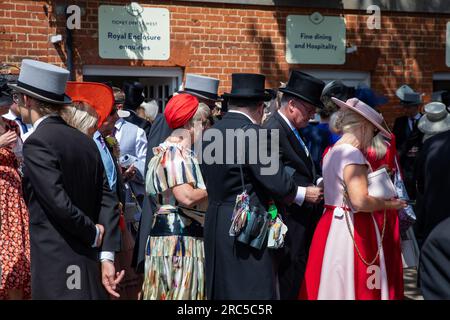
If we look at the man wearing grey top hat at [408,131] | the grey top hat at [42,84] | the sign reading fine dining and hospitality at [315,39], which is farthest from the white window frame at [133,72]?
the grey top hat at [42,84]

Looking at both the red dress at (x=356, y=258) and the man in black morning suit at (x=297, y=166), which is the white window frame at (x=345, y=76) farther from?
the red dress at (x=356, y=258)

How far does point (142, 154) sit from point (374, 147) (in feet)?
10.1

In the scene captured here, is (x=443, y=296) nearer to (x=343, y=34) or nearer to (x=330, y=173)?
(x=330, y=173)

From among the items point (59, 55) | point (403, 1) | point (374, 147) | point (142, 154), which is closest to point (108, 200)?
point (374, 147)

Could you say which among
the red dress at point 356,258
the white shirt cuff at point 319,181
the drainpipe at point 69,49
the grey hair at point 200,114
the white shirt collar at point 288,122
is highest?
the drainpipe at point 69,49

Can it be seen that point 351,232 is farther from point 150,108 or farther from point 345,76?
point 345,76

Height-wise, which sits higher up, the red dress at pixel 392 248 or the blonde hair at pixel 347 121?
the blonde hair at pixel 347 121

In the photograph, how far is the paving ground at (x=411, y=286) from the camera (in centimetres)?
787

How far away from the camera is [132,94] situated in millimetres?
9594

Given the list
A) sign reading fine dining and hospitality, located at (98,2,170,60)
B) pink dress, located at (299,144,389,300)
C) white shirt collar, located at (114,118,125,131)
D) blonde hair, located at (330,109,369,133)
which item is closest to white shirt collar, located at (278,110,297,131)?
blonde hair, located at (330,109,369,133)

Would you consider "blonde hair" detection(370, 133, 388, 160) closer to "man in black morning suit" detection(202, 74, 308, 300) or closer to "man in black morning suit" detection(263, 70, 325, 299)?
"man in black morning suit" detection(263, 70, 325, 299)

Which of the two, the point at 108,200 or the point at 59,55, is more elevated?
the point at 59,55

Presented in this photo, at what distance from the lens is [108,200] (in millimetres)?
4703

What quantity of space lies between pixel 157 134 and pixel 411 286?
3.69 metres
